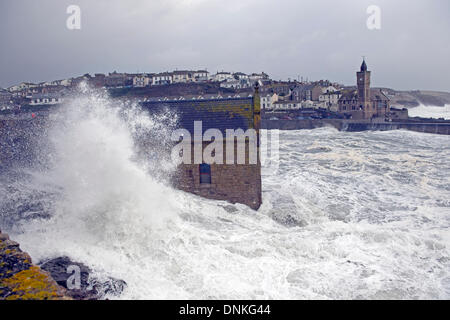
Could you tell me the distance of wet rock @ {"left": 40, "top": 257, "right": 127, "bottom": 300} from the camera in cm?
662

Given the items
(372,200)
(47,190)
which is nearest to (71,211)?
(47,190)

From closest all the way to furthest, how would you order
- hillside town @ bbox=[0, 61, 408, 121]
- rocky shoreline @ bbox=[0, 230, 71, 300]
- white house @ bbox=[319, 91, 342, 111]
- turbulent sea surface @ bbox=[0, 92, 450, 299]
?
rocky shoreline @ bbox=[0, 230, 71, 300] → turbulent sea surface @ bbox=[0, 92, 450, 299] → hillside town @ bbox=[0, 61, 408, 121] → white house @ bbox=[319, 91, 342, 111]

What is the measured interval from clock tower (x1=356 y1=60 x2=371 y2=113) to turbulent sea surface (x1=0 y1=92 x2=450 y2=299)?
57.7m

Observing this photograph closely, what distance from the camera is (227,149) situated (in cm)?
1429

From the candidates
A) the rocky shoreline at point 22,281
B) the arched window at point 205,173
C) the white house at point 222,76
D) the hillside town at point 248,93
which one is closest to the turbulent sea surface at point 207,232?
the arched window at point 205,173

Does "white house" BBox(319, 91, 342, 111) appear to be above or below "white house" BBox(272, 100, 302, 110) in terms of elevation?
above

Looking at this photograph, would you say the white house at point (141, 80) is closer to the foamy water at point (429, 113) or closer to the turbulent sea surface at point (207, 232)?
the foamy water at point (429, 113)

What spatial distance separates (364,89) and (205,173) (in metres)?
64.5

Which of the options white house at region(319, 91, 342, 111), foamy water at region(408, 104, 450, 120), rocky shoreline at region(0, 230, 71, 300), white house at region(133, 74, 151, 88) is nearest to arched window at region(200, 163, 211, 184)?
rocky shoreline at region(0, 230, 71, 300)

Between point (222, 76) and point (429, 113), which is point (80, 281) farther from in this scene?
point (429, 113)

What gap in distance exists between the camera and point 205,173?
47.3ft

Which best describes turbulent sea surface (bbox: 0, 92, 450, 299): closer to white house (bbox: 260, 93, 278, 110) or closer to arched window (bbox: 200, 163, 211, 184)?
arched window (bbox: 200, 163, 211, 184)

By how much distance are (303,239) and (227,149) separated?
16.7ft

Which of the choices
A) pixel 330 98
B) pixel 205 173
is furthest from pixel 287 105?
pixel 205 173
